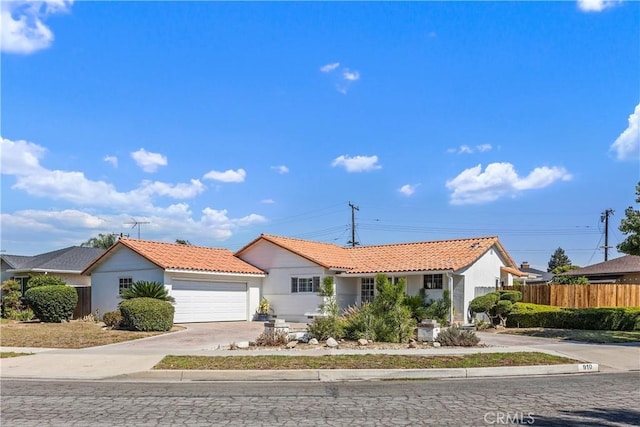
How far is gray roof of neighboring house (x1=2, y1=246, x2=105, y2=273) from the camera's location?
120ft

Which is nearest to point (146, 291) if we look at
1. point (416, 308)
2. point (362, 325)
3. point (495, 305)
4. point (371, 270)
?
point (362, 325)

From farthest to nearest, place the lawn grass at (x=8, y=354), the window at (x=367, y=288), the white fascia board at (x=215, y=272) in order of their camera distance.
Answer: the window at (x=367, y=288) < the white fascia board at (x=215, y=272) < the lawn grass at (x=8, y=354)

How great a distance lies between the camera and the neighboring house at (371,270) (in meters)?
27.1

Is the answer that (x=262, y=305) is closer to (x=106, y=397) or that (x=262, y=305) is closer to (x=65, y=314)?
(x=65, y=314)

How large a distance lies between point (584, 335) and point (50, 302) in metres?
22.6

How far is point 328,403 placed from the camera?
8.76 metres

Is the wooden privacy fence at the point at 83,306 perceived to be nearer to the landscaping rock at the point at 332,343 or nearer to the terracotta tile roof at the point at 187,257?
the terracotta tile roof at the point at 187,257

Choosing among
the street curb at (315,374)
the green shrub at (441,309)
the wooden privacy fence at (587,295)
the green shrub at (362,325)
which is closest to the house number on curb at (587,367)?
the street curb at (315,374)

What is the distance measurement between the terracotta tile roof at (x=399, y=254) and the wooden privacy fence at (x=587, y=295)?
11.9 ft

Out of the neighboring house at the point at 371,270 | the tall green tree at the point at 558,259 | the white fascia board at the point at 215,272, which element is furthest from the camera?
the tall green tree at the point at 558,259

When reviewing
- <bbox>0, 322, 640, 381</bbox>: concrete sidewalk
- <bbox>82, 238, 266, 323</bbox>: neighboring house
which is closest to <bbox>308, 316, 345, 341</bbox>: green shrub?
<bbox>0, 322, 640, 381</bbox>: concrete sidewalk

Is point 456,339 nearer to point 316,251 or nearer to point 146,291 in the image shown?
point 146,291

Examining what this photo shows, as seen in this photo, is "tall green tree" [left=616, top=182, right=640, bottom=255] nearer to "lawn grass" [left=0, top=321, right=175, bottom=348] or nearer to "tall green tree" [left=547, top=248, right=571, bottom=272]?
"lawn grass" [left=0, top=321, right=175, bottom=348]

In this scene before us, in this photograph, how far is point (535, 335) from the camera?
21.3 meters
